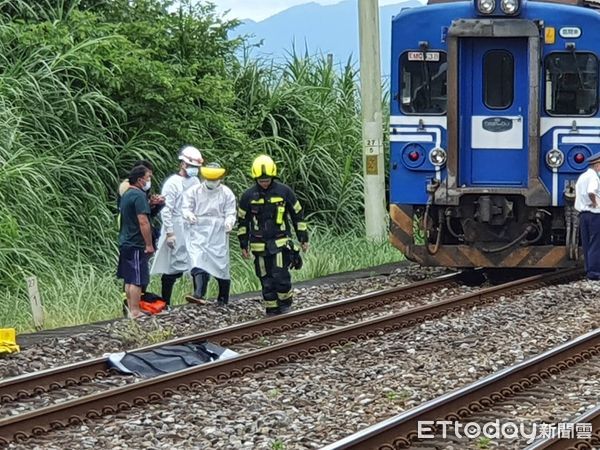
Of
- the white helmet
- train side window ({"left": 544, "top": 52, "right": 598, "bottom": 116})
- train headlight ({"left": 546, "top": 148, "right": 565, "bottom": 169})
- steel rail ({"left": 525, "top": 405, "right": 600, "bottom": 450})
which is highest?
train side window ({"left": 544, "top": 52, "right": 598, "bottom": 116})

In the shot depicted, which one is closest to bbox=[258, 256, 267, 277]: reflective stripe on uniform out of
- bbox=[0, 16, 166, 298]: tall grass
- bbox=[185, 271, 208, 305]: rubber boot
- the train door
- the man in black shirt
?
bbox=[185, 271, 208, 305]: rubber boot

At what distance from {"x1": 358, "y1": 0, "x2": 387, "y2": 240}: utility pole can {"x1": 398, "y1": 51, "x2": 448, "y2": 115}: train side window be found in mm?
3526

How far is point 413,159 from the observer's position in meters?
14.0

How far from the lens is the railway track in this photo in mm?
7543

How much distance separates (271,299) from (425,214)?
2952 mm

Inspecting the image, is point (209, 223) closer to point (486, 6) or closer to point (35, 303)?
point (35, 303)

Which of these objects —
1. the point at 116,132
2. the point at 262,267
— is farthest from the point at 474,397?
the point at 116,132

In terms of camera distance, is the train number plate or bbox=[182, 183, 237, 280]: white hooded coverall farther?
the train number plate

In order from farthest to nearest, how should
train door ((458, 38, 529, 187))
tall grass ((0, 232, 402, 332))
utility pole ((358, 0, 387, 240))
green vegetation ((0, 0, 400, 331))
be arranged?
utility pole ((358, 0, 387, 240)), train door ((458, 38, 529, 187)), green vegetation ((0, 0, 400, 331)), tall grass ((0, 232, 402, 332))

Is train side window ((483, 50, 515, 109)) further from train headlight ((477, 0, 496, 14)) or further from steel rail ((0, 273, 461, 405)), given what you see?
steel rail ((0, 273, 461, 405))

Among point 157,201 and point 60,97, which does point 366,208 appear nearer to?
point 60,97

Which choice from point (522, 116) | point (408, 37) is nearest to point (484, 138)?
point (522, 116)

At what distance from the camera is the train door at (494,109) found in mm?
13547

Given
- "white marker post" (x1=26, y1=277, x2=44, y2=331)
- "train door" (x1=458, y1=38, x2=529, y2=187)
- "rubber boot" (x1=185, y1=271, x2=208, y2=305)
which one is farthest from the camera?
"train door" (x1=458, y1=38, x2=529, y2=187)
